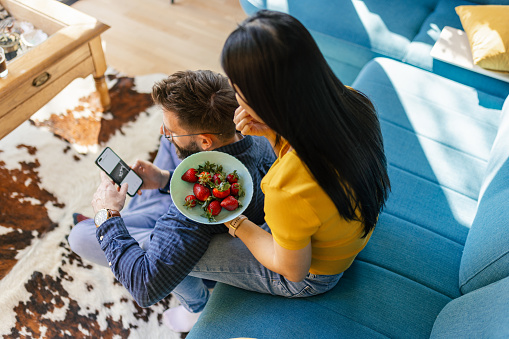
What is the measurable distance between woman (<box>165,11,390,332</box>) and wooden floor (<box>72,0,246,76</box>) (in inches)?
67.1

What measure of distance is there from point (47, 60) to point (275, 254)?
4.40 feet

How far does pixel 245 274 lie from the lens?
1.20 m

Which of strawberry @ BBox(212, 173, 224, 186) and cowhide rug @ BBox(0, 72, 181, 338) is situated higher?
strawberry @ BBox(212, 173, 224, 186)

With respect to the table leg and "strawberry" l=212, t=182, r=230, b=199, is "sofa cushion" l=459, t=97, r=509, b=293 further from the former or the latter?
the table leg

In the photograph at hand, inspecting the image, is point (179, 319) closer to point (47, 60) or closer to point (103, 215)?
point (103, 215)

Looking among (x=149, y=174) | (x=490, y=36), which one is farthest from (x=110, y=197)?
(x=490, y=36)

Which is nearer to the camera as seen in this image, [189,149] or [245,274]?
[245,274]

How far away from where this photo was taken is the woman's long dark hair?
2.47ft

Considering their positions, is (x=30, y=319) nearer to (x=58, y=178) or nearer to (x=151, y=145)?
(x=58, y=178)

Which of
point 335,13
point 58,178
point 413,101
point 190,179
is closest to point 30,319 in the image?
point 58,178

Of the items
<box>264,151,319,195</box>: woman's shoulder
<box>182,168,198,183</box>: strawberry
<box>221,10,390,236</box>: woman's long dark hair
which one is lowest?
<box>182,168,198,183</box>: strawberry

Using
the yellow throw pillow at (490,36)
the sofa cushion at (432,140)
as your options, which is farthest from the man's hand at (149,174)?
the yellow throw pillow at (490,36)

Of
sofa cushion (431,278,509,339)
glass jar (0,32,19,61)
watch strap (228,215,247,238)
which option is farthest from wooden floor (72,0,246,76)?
sofa cushion (431,278,509,339)

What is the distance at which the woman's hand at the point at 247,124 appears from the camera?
113 centimetres
